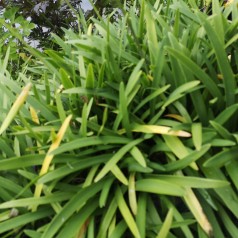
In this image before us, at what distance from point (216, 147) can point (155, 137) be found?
0.22m

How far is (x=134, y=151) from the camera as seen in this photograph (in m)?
1.59

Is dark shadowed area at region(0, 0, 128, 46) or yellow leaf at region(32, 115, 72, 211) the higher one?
dark shadowed area at region(0, 0, 128, 46)

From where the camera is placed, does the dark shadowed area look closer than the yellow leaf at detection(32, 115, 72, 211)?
No

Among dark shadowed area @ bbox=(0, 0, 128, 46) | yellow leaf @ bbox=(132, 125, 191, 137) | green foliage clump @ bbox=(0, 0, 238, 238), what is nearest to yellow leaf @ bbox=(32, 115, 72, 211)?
green foliage clump @ bbox=(0, 0, 238, 238)

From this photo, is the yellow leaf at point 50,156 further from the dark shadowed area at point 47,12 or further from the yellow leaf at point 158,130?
the dark shadowed area at point 47,12

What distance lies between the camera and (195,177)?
1.50m

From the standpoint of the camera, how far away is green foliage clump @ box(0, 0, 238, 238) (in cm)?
152

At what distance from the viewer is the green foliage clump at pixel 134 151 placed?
4.99 feet

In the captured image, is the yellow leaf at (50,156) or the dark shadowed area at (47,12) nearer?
the yellow leaf at (50,156)

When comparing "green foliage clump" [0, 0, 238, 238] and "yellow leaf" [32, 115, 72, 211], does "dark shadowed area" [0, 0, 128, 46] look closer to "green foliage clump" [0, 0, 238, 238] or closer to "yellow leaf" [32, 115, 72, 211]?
"green foliage clump" [0, 0, 238, 238]

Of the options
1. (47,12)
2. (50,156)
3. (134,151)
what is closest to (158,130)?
(134,151)

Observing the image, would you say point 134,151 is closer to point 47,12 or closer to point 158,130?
point 158,130

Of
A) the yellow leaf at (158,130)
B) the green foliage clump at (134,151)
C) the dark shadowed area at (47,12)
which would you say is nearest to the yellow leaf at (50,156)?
the green foliage clump at (134,151)

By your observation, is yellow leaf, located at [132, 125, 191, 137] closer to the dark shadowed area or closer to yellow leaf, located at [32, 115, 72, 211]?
yellow leaf, located at [32, 115, 72, 211]
